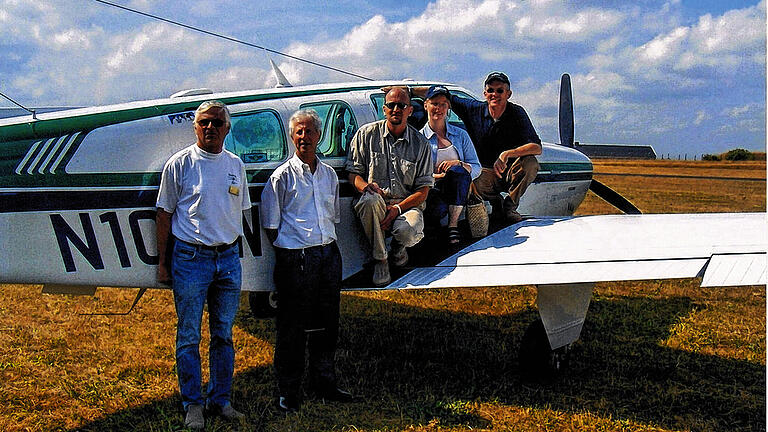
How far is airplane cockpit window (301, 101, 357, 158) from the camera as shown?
502 centimetres

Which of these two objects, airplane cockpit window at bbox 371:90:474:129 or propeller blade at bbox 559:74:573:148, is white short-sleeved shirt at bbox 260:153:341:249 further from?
propeller blade at bbox 559:74:573:148

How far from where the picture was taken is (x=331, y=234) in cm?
443

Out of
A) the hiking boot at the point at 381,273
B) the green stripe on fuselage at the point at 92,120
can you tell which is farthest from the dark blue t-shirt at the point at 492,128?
the green stripe on fuselage at the point at 92,120

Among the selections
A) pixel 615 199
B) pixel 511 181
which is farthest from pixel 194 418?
pixel 615 199

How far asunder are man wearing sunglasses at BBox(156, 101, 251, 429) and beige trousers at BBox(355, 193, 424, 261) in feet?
2.86

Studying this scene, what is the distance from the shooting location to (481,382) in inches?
210

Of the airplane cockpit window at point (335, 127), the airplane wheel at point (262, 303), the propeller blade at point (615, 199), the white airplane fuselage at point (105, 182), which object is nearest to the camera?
the white airplane fuselage at point (105, 182)

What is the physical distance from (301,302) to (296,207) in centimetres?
63

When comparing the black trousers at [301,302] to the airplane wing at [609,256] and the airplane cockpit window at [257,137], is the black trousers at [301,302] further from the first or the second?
the airplane cockpit window at [257,137]

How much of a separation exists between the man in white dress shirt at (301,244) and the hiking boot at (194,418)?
56 centimetres

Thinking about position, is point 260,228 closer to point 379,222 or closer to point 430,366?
point 379,222

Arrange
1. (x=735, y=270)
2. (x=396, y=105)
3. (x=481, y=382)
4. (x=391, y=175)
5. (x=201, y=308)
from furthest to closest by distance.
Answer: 1. (x=481, y=382)
2. (x=391, y=175)
3. (x=396, y=105)
4. (x=735, y=270)
5. (x=201, y=308)

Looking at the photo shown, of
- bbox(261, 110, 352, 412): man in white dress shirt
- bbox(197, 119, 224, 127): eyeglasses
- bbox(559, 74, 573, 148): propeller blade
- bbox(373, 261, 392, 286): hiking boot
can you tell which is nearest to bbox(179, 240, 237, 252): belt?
bbox(261, 110, 352, 412): man in white dress shirt

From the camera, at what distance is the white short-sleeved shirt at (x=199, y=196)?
400 centimetres
